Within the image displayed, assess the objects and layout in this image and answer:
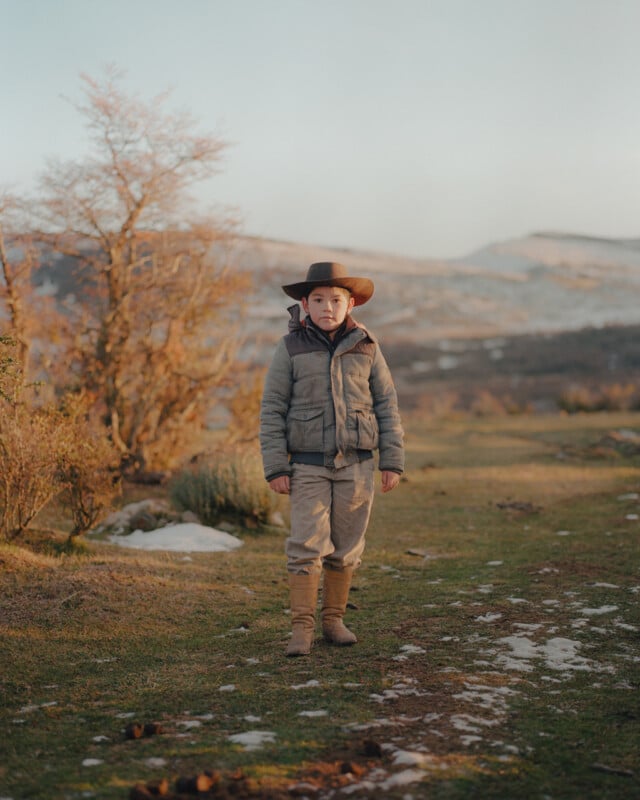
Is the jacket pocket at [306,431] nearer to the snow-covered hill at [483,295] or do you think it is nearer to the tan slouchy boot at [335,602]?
the tan slouchy boot at [335,602]

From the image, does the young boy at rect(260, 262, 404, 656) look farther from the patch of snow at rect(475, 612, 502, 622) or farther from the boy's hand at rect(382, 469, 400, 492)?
the patch of snow at rect(475, 612, 502, 622)

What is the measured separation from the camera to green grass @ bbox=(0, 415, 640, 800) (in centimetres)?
293

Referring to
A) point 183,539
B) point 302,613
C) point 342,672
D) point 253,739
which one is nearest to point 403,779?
point 253,739

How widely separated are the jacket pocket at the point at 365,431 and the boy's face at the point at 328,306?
490mm

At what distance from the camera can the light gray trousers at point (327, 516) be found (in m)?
4.57

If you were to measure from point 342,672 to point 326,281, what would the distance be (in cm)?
196

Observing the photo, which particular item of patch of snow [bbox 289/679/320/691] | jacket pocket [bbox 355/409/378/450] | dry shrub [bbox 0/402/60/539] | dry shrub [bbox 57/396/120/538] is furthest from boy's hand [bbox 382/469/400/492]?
dry shrub [bbox 57/396/120/538]

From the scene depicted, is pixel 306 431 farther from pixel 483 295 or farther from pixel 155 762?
pixel 483 295

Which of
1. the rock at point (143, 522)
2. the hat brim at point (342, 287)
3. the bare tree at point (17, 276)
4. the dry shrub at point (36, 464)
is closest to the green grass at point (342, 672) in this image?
the dry shrub at point (36, 464)

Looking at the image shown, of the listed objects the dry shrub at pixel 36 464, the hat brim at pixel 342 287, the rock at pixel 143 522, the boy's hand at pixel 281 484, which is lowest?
the rock at pixel 143 522

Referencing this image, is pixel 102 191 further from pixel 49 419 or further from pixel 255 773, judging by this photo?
pixel 255 773

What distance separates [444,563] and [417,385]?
43.1 metres

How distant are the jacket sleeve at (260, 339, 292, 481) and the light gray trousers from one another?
134mm

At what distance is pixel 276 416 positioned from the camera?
15.3 feet
